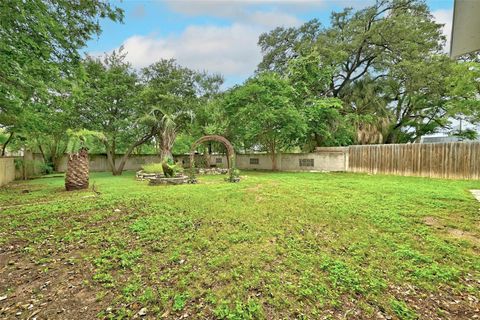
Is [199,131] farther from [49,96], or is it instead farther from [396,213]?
[396,213]

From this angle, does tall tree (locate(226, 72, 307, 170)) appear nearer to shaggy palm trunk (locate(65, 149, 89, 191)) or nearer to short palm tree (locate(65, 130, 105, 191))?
short palm tree (locate(65, 130, 105, 191))

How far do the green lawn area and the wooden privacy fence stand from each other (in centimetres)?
570

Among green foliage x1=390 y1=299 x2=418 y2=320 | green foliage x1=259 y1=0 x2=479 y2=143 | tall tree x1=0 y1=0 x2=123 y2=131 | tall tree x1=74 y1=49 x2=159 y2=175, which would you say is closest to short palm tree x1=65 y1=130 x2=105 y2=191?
tall tree x1=0 y1=0 x2=123 y2=131

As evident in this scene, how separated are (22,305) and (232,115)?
1234cm

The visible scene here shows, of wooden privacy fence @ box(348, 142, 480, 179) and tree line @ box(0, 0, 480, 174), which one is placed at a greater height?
tree line @ box(0, 0, 480, 174)

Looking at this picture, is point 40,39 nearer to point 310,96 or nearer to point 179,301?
point 179,301

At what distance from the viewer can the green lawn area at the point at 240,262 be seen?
2.21 metres

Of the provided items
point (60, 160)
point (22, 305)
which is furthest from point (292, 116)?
point (60, 160)

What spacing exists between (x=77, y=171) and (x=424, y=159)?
13.2 metres

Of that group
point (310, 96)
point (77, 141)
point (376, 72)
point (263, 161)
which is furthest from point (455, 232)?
point (376, 72)

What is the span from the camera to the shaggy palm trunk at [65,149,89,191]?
24.4 ft

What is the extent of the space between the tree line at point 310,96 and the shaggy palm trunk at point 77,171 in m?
3.43

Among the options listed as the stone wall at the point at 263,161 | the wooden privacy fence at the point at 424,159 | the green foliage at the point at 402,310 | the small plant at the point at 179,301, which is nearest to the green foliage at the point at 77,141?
the stone wall at the point at 263,161

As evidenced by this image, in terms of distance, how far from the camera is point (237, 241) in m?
3.43
